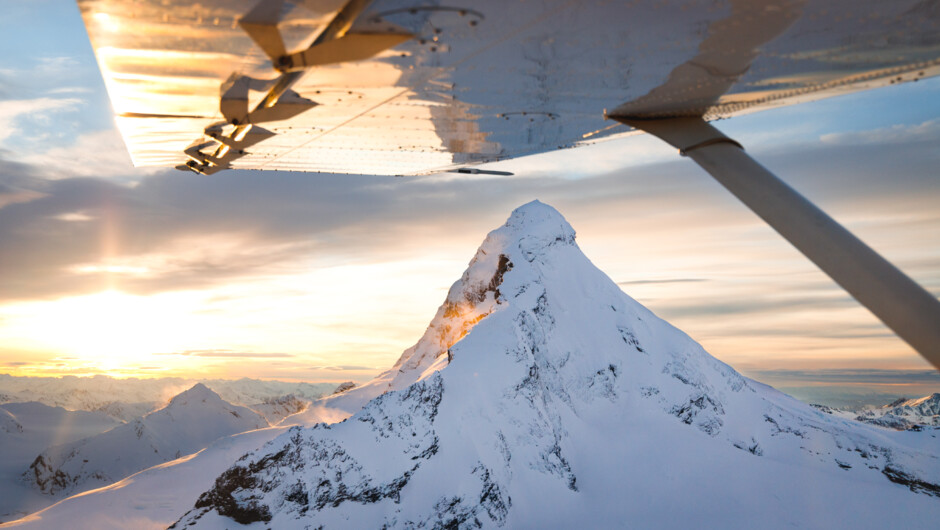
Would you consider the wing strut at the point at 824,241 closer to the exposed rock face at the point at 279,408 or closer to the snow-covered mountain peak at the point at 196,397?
the snow-covered mountain peak at the point at 196,397

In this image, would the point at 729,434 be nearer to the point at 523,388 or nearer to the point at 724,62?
the point at 523,388

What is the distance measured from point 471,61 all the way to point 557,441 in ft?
165

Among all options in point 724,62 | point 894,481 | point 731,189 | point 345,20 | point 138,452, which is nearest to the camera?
point 345,20

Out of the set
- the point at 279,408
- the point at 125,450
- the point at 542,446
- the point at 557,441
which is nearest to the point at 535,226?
the point at 557,441

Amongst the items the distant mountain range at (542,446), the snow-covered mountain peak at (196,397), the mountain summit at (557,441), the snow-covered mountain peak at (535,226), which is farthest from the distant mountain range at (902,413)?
the snow-covered mountain peak at (196,397)

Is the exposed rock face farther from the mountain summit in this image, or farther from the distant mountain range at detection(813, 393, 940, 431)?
the distant mountain range at detection(813, 393, 940, 431)

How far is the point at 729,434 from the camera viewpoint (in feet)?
204

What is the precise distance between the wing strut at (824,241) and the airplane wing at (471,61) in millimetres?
528

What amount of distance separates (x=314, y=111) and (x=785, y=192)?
420cm

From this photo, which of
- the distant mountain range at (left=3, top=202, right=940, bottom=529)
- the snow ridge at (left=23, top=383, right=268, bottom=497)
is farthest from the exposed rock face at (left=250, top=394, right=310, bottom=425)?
the distant mountain range at (left=3, top=202, right=940, bottom=529)

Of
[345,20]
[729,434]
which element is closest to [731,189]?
[345,20]

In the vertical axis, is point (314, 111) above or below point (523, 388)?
above

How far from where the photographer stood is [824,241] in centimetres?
425

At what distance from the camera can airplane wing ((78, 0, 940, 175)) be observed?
3.45m
